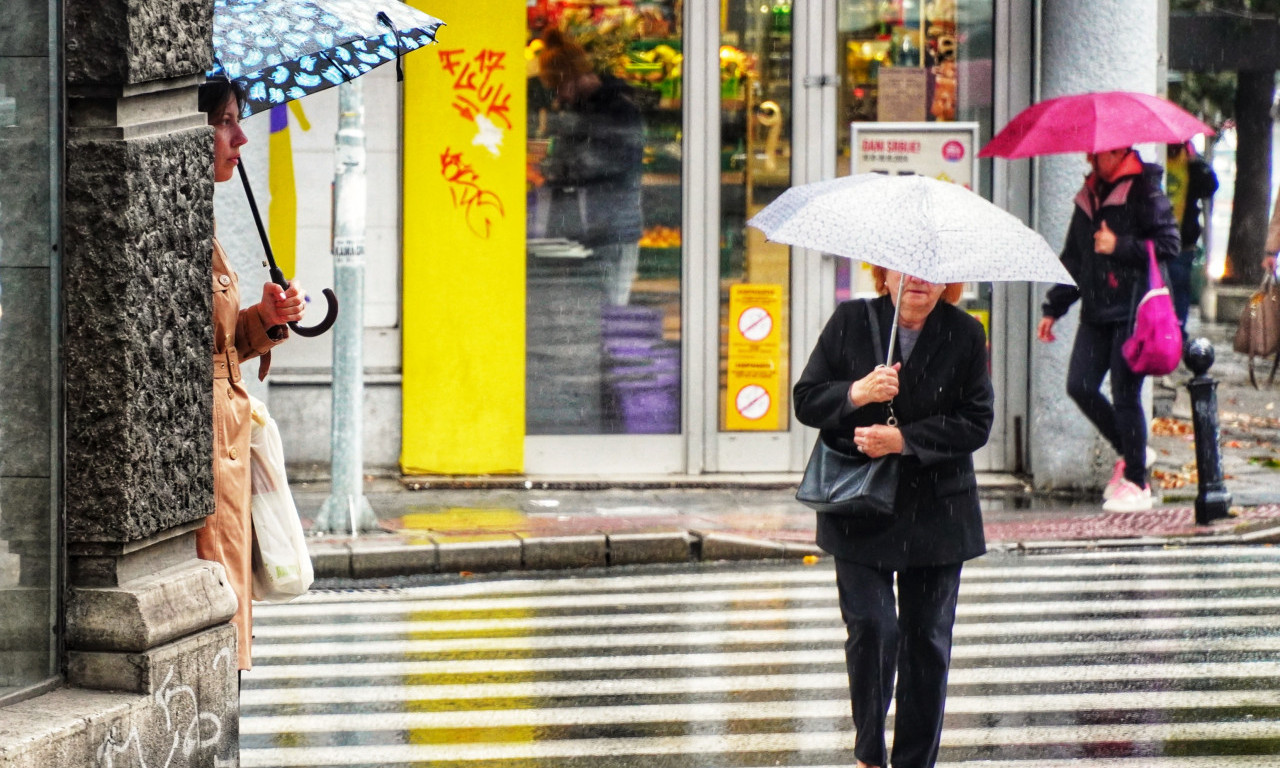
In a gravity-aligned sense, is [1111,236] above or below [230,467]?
above

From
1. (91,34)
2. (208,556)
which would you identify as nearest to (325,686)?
(208,556)

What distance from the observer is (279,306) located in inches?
211

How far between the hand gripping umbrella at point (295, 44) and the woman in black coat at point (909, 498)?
1.63 meters

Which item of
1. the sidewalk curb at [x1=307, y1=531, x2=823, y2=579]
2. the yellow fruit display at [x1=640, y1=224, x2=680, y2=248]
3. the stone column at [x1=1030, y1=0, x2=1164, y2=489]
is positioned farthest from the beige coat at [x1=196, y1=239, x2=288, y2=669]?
the stone column at [x1=1030, y1=0, x2=1164, y2=489]

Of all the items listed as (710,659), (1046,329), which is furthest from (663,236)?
(710,659)

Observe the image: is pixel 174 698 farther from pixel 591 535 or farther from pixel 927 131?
pixel 927 131

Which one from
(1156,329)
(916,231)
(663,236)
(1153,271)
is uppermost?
(663,236)

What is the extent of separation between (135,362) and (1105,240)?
327 inches

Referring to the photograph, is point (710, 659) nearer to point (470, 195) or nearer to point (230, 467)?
point (230, 467)

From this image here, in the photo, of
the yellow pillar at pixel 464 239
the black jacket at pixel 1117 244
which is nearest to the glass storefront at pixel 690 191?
the yellow pillar at pixel 464 239

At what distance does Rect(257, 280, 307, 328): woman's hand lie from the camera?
5.36 m

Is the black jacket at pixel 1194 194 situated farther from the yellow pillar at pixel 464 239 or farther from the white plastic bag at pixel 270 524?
the white plastic bag at pixel 270 524

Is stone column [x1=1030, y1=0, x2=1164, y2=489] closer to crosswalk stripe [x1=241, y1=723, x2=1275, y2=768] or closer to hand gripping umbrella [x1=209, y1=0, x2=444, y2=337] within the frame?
crosswalk stripe [x1=241, y1=723, x2=1275, y2=768]

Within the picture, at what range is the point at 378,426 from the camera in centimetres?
1284
